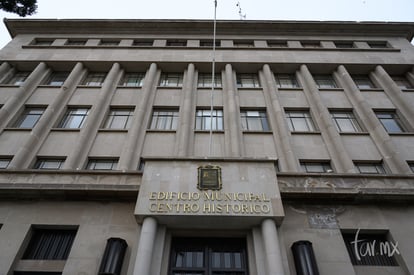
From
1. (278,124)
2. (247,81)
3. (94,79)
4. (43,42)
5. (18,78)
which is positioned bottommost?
(278,124)

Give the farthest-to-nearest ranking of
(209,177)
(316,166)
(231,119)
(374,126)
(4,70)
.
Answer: (4,70) → (231,119) → (374,126) → (316,166) → (209,177)

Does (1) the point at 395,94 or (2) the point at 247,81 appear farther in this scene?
(2) the point at 247,81

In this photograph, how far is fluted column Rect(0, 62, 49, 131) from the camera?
14.9 m

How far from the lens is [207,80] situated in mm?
18781

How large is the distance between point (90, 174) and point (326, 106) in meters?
14.8

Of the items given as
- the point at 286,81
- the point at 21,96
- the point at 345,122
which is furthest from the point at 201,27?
the point at 21,96

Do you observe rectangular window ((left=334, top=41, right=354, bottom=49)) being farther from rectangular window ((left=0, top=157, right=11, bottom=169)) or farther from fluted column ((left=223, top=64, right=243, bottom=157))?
rectangular window ((left=0, top=157, right=11, bottom=169))

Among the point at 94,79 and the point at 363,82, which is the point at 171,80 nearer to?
the point at 94,79

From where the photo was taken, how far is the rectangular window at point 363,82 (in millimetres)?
18422

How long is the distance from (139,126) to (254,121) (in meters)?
7.31

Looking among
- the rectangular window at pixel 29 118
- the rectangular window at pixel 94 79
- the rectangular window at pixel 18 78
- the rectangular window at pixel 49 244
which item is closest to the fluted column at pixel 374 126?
the rectangular window at pixel 49 244

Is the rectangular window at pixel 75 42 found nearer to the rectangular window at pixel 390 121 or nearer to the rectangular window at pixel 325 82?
the rectangular window at pixel 325 82

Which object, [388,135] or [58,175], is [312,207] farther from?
[58,175]

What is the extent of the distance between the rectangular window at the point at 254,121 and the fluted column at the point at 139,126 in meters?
6.20
